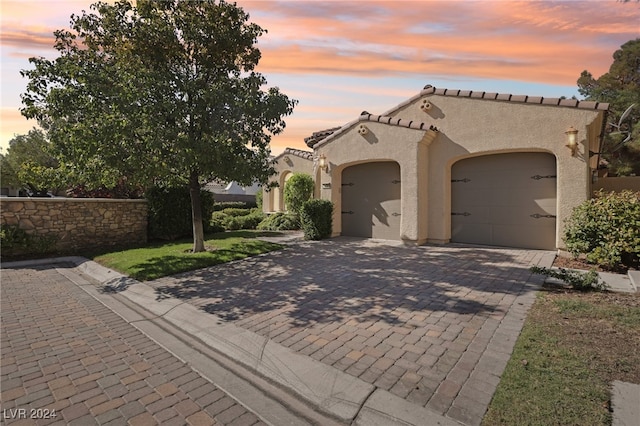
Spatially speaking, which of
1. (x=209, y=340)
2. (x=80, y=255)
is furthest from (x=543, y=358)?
(x=80, y=255)

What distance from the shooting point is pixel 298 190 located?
15.2 m

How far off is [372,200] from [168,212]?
757 centimetres

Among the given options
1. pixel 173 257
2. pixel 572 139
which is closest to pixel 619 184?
pixel 572 139

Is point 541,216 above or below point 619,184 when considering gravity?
below

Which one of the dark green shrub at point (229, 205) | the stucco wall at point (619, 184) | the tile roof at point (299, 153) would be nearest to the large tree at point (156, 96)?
the tile roof at point (299, 153)

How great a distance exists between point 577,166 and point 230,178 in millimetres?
8809

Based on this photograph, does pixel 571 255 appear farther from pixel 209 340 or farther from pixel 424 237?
pixel 209 340

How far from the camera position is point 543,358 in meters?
3.22

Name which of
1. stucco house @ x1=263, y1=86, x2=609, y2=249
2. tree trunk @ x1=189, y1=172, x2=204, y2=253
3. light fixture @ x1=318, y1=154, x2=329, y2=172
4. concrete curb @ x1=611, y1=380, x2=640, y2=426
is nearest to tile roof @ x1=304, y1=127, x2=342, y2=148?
stucco house @ x1=263, y1=86, x2=609, y2=249

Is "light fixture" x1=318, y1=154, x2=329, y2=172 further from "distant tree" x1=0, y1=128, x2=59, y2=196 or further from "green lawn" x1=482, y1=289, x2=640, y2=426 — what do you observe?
"distant tree" x1=0, y1=128, x2=59, y2=196

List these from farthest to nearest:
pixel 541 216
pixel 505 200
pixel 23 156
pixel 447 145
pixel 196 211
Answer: pixel 23 156 < pixel 447 145 < pixel 505 200 < pixel 196 211 < pixel 541 216

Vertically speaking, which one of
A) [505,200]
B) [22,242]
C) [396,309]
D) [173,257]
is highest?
[505,200]

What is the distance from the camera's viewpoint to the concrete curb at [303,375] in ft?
8.46

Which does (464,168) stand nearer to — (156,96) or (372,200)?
(372,200)
